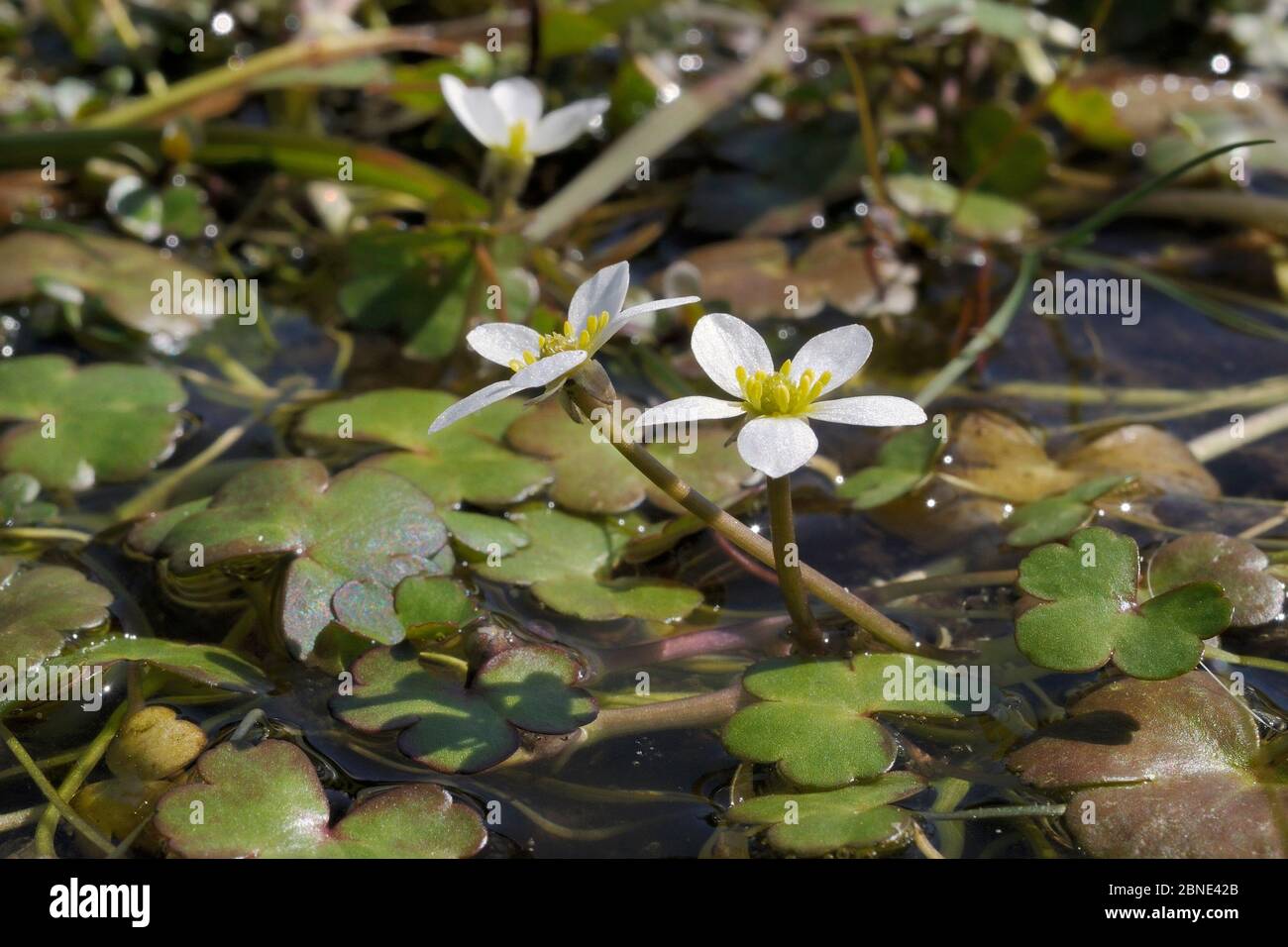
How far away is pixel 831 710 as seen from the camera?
4.74 feet

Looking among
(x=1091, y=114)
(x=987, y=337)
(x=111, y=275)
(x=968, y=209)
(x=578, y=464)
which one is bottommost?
(x=578, y=464)

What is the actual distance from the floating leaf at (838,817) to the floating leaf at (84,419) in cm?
120

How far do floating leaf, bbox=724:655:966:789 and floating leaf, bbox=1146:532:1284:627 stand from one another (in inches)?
13.9

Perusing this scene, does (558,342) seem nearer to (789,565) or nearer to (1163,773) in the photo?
(789,565)

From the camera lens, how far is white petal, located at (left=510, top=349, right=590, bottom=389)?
1.22 meters

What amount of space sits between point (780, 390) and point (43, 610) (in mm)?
1027

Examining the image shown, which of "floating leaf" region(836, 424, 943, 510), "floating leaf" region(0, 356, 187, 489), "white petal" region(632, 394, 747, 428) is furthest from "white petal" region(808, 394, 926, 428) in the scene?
"floating leaf" region(0, 356, 187, 489)

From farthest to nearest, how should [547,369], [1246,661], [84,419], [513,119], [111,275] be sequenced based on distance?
1. [111,275]
2. [513,119]
3. [84,419]
4. [1246,661]
5. [547,369]

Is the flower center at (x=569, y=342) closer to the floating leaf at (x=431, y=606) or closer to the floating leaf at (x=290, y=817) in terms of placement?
the floating leaf at (x=431, y=606)

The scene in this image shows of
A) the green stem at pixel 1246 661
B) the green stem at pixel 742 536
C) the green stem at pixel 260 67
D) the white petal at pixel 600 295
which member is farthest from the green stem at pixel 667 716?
the green stem at pixel 260 67

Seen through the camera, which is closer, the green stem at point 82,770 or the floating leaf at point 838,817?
the floating leaf at point 838,817

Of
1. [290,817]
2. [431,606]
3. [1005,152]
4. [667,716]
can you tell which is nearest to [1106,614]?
[667,716]

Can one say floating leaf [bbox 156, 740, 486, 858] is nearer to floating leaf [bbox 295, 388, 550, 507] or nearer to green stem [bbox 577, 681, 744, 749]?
green stem [bbox 577, 681, 744, 749]

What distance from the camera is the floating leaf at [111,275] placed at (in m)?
2.35
